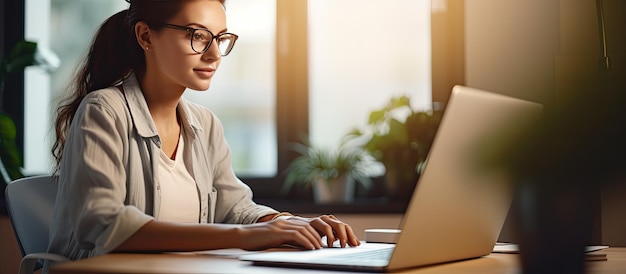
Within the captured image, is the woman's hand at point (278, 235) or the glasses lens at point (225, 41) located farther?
the glasses lens at point (225, 41)

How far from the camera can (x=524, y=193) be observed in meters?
0.68

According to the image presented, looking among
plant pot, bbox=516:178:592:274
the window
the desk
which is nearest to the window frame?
the window

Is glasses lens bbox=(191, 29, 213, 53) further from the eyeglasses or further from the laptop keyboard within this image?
the laptop keyboard

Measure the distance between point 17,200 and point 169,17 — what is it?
1.81 feet

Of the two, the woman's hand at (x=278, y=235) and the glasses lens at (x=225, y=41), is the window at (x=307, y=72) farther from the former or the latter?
the woman's hand at (x=278, y=235)

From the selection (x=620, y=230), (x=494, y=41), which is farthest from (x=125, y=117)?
(x=494, y=41)

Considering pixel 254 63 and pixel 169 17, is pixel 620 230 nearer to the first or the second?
pixel 169 17

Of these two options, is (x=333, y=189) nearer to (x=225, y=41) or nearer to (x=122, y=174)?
(x=225, y=41)

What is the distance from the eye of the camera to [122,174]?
5.07ft

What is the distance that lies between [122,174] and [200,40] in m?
0.42

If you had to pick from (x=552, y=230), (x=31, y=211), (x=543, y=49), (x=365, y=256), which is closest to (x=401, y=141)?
(x=543, y=49)

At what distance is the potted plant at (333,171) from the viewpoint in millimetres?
3111

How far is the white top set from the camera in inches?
70.7

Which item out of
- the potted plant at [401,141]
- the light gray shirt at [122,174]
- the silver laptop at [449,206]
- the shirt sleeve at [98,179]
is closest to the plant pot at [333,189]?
the potted plant at [401,141]
